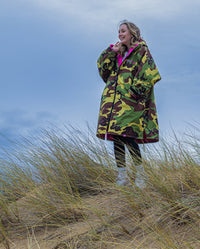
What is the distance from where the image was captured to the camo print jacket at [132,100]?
13.4 ft

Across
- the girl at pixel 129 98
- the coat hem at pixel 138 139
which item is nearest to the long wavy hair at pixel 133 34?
the girl at pixel 129 98

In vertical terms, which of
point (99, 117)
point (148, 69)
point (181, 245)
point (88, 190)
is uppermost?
point (148, 69)

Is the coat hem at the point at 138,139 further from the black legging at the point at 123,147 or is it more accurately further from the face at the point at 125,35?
the face at the point at 125,35

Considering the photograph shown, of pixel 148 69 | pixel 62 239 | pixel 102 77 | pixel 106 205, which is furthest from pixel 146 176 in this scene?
pixel 102 77

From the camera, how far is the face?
14.6 ft

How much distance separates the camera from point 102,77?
4.55m

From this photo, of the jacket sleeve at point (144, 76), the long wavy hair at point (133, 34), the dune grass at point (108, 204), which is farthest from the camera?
the long wavy hair at point (133, 34)

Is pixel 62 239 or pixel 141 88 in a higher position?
pixel 141 88

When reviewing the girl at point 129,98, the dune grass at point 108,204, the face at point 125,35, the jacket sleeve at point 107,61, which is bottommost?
the dune grass at point 108,204

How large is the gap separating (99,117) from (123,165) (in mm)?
744

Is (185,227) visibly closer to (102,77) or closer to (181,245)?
(181,245)

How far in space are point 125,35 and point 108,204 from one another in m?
2.39

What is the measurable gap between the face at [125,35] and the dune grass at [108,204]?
1.43 meters

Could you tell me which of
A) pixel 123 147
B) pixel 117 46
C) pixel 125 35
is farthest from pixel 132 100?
pixel 125 35
